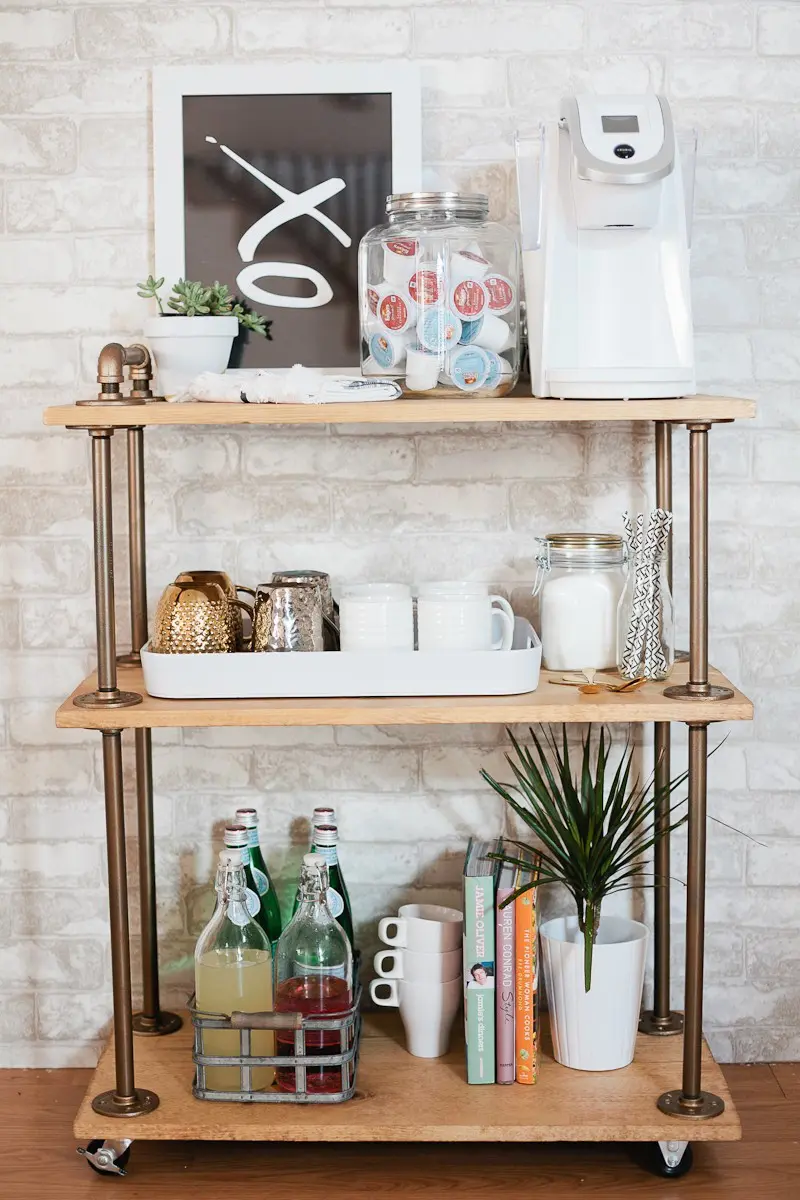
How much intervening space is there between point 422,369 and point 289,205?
38 centimetres

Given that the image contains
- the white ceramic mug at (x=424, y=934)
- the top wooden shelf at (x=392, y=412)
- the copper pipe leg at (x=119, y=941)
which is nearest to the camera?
the top wooden shelf at (x=392, y=412)

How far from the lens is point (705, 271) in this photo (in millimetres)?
1870

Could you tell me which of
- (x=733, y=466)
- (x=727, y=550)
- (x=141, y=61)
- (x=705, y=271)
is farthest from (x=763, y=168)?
(x=141, y=61)

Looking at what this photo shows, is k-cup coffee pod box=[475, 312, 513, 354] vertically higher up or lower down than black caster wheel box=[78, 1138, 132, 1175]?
higher up

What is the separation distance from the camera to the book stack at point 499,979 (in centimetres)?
173

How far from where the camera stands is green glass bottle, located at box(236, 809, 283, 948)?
6.07 ft

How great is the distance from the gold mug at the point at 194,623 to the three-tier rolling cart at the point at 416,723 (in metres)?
0.06

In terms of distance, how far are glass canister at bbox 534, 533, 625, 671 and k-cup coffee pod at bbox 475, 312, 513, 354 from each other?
0.27m

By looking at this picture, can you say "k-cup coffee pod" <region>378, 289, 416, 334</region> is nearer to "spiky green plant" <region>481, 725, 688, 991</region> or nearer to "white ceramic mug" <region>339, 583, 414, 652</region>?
"white ceramic mug" <region>339, 583, 414, 652</region>

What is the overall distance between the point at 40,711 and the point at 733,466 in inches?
41.5

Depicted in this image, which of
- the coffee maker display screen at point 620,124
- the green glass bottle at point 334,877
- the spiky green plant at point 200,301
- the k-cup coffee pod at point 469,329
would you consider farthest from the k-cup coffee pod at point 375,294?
the green glass bottle at point 334,877

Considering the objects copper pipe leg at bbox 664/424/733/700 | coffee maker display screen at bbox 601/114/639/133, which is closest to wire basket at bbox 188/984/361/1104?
copper pipe leg at bbox 664/424/733/700

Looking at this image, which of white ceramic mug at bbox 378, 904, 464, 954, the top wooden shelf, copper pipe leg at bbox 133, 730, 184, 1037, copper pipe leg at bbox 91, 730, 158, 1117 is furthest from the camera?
copper pipe leg at bbox 133, 730, 184, 1037

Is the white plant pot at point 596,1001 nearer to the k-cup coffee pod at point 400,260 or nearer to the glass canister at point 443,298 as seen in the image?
the glass canister at point 443,298
